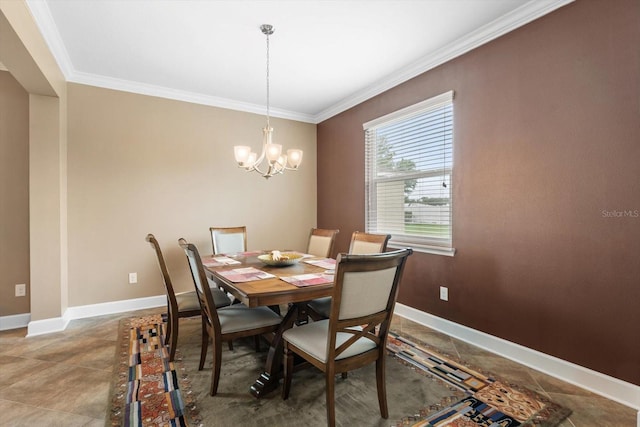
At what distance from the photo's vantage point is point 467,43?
2.63 meters

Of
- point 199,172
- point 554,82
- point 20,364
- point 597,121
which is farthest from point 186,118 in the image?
point 597,121

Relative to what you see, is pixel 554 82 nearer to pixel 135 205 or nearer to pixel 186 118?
pixel 186 118

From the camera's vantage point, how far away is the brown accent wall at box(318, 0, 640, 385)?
1836 millimetres

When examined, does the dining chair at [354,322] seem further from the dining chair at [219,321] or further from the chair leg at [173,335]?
the chair leg at [173,335]

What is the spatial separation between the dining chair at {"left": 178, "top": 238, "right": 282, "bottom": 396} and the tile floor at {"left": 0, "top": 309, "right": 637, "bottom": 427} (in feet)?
2.13

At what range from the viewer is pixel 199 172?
154 inches

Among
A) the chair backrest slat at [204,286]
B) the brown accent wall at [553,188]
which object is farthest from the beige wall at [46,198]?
the brown accent wall at [553,188]

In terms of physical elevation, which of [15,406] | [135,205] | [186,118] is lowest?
[15,406]

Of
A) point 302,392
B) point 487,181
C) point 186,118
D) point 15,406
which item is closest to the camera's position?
point 15,406

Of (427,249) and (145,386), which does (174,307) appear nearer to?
(145,386)

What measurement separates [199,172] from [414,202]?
265cm

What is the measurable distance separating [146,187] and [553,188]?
13.0ft

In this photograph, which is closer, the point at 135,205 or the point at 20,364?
the point at 20,364

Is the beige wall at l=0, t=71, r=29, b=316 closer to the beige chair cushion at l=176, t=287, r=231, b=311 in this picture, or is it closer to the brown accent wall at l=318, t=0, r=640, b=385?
the beige chair cushion at l=176, t=287, r=231, b=311
